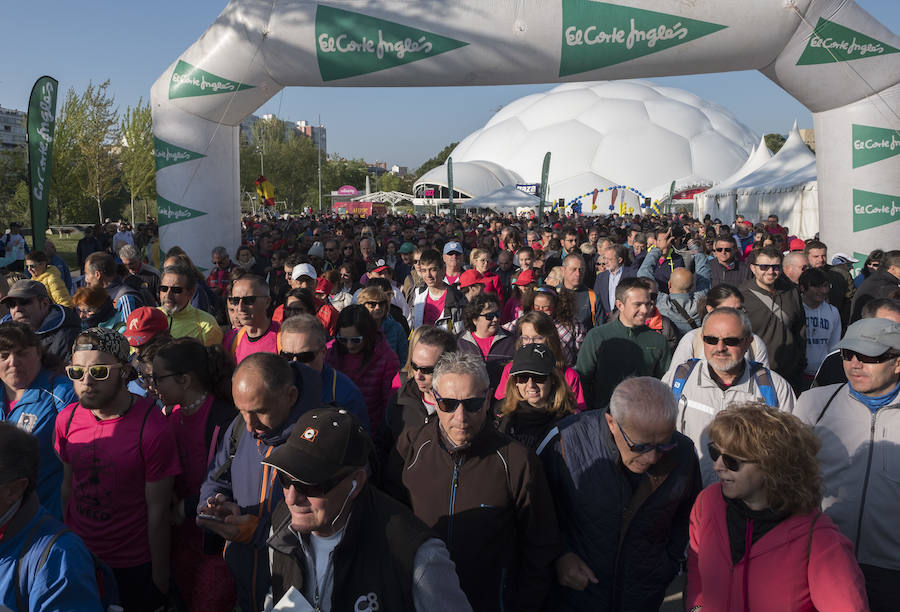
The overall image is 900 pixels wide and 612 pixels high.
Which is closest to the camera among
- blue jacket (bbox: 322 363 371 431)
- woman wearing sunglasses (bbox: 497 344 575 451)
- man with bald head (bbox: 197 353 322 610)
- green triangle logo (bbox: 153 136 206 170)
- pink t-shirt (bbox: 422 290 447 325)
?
man with bald head (bbox: 197 353 322 610)

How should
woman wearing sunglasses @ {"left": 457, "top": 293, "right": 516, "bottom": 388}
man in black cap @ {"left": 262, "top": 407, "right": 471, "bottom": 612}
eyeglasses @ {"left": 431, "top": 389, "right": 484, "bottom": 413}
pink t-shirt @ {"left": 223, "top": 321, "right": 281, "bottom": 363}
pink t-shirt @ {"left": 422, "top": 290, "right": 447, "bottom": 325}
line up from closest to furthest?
1. man in black cap @ {"left": 262, "top": 407, "right": 471, "bottom": 612}
2. eyeglasses @ {"left": 431, "top": 389, "right": 484, "bottom": 413}
3. pink t-shirt @ {"left": 223, "top": 321, "right": 281, "bottom": 363}
4. woman wearing sunglasses @ {"left": 457, "top": 293, "right": 516, "bottom": 388}
5. pink t-shirt @ {"left": 422, "top": 290, "right": 447, "bottom": 325}

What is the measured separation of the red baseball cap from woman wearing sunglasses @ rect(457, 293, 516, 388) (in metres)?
1.94

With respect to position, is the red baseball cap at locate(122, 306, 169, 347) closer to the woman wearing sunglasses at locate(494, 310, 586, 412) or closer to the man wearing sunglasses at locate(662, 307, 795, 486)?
the woman wearing sunglasses at locate(494, 310, 586, 412)

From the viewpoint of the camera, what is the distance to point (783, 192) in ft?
62.5

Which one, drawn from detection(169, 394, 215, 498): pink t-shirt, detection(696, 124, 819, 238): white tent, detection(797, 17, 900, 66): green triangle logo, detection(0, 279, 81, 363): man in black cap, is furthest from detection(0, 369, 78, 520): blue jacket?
detection(696, 124, 819, 238): white tent

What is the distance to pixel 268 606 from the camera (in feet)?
5.77

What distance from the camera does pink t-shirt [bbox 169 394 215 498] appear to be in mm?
2938

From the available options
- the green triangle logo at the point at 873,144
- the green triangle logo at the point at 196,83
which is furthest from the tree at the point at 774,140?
the green triangle logo at the point at 196,83

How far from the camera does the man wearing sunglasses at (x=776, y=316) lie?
4.82 metres

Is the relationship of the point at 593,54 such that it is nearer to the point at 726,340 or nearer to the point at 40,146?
the point at 726,340

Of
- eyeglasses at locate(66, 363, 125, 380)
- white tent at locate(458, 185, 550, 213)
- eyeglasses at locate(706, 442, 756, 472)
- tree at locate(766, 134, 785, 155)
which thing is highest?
tree at locate(766, 134, 785, 155)

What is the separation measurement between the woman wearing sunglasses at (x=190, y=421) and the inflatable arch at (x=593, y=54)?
6840 mm

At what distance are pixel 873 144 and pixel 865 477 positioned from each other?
7991 mm

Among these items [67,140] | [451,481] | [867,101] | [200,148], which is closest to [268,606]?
[451,481]
